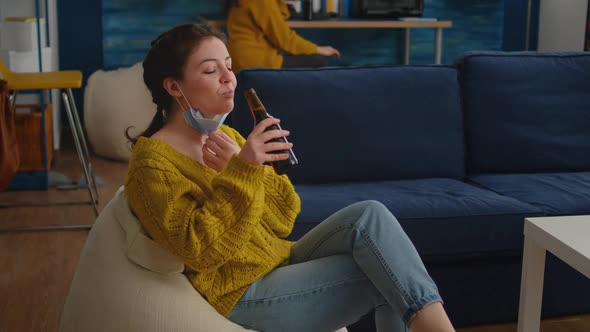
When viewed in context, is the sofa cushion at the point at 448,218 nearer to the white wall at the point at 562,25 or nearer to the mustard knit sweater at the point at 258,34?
the mustard knit sweater at the point at 258,34

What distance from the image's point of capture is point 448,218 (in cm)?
234

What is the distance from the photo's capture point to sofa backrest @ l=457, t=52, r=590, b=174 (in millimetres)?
2893

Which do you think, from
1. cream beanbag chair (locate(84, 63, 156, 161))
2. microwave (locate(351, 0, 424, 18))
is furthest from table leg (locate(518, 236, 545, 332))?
microwave (locate(351, 0, 424, 18))

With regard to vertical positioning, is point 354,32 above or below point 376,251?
above

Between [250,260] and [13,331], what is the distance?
115cm

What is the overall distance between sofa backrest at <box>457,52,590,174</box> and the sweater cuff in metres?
1.54

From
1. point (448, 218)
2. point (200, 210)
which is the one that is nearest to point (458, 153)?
point (448, 218)

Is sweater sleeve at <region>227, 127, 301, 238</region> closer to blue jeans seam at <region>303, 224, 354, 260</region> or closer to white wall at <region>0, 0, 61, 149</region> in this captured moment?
blue jeans seam at <region>303, 224, 354, 260</region>

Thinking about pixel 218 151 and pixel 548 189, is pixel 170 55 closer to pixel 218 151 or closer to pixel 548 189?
pixel 218 151

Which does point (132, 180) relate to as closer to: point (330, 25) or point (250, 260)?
point (250, 260)

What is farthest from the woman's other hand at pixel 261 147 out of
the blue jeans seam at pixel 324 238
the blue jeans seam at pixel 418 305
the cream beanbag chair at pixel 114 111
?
the cream beanbag chair at pixel 114 111

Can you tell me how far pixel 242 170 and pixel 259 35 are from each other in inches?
125

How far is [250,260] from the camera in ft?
5.35

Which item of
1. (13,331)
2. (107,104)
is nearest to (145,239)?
(13,331)
